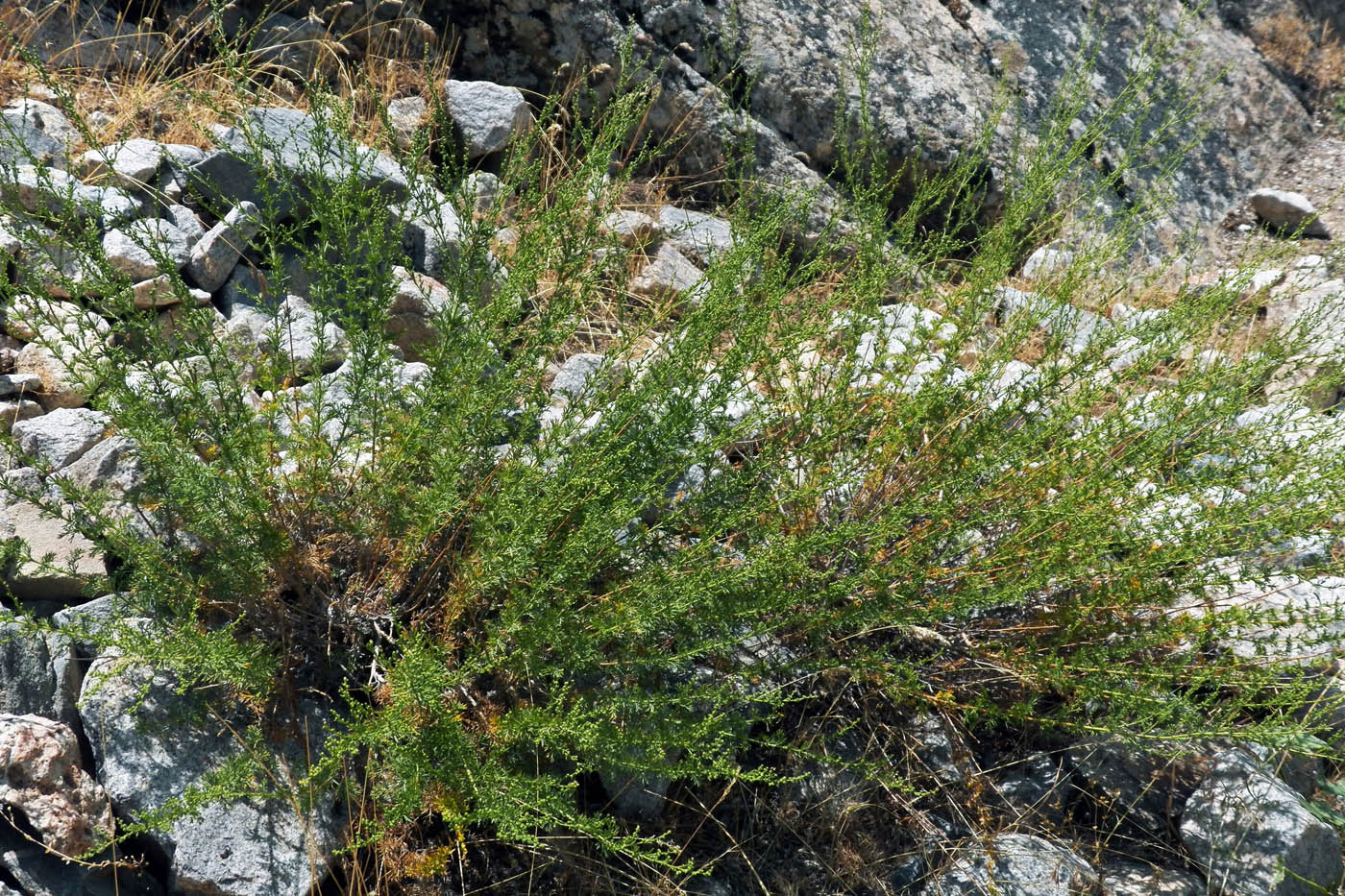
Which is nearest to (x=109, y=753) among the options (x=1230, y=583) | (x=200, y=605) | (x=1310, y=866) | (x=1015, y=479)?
(x=200, y=605)

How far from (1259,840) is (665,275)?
2.77 metres

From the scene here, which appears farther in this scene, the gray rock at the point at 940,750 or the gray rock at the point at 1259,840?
the gray rock at the point at 940,750

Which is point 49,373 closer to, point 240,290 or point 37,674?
point 240,290

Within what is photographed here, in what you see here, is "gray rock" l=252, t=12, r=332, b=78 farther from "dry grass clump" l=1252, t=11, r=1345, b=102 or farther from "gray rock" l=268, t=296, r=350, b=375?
"dry grass clump" l=1252, t=11, r=1345, b=102

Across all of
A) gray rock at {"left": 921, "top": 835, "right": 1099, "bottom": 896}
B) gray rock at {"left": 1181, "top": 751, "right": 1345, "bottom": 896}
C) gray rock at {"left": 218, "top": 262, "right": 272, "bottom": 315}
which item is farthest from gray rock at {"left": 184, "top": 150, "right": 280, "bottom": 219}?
gray rock at {"left": 1181, "top": 751, "right": 1345, "bottom": 896}

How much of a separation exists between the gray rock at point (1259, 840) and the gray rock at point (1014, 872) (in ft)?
1.10

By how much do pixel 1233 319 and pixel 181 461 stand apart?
391cm

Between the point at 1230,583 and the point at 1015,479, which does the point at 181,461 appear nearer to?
the point at 1015,479

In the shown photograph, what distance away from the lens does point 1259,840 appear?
259 cm

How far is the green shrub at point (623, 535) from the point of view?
217 centimetres

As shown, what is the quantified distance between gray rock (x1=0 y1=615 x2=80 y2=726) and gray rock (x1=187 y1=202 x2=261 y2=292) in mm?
1386

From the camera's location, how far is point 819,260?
266 centimetres

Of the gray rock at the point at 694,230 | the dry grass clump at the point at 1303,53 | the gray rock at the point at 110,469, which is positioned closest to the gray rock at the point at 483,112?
the gray rock at the point at 694,230

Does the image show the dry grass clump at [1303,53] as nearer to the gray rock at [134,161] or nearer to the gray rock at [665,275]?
the gray rock at [665,275]
